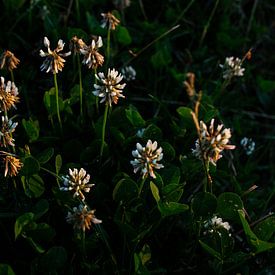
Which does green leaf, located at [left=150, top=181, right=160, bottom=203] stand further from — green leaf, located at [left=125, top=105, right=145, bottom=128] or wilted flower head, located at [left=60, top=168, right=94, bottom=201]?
green leaf, located at [left=125, top=105, right=145, bottom=128]

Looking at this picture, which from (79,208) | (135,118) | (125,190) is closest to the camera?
(79,208)

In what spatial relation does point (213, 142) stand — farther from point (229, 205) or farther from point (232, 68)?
point (232, 68)

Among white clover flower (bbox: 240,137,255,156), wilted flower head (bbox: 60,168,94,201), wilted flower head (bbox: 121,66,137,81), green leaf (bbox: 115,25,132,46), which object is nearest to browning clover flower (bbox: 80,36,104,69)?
wilted flower head (bbox: 60,168,94,201)

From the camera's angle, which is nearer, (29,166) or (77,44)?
(29,166)

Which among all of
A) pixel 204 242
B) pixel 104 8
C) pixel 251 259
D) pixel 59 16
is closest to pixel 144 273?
pixel 204 242

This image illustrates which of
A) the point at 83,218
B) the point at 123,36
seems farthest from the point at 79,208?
the point at 123,36

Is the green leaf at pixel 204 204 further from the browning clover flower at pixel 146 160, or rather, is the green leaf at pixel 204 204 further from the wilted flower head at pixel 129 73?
the wilted flower head at pixel 129 73
